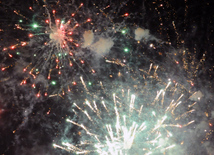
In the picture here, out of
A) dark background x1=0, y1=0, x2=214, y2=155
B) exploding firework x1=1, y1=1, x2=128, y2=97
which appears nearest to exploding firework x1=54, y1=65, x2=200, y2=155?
dark background x1=0, y1=0, x2=214, y2=155

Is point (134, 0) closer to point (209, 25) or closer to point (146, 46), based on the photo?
point (146, 46)

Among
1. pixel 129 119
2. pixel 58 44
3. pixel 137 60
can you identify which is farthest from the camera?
pixel 129 119

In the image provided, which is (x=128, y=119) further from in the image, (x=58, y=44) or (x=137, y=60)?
(x=58, y=44)

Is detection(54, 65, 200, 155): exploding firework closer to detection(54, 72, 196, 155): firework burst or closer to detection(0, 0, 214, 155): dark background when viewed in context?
detection(54, 72, 196, 155): firework burst

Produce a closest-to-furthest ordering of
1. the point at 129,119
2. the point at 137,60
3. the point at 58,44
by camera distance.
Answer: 1. the point at 58,44
2. the point at 137,60
3. the point at 129,119

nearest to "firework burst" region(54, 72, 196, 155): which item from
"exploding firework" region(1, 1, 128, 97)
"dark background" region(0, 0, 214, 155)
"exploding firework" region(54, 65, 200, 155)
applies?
"exploding firework" region(54, 65, 200, 155)

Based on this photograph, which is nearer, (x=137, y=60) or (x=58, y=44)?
(x=58, y=44)

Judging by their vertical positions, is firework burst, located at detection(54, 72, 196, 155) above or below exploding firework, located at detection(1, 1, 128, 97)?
below

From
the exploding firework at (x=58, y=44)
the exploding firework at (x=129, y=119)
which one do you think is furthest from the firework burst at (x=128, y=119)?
the exploding firework at (x=58, y=44)

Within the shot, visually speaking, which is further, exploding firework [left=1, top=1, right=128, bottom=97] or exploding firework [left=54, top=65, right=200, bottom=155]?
exploding firework [left=54, top=65, right=200, bottom=155]

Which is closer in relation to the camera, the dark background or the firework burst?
the dark background

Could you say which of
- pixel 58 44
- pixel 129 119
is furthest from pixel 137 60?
pixel 58 44

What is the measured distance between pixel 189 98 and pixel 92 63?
355 centimetres

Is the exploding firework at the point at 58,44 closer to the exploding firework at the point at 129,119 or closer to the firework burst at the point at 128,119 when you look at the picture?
the exploding firework at the point at 129,119
